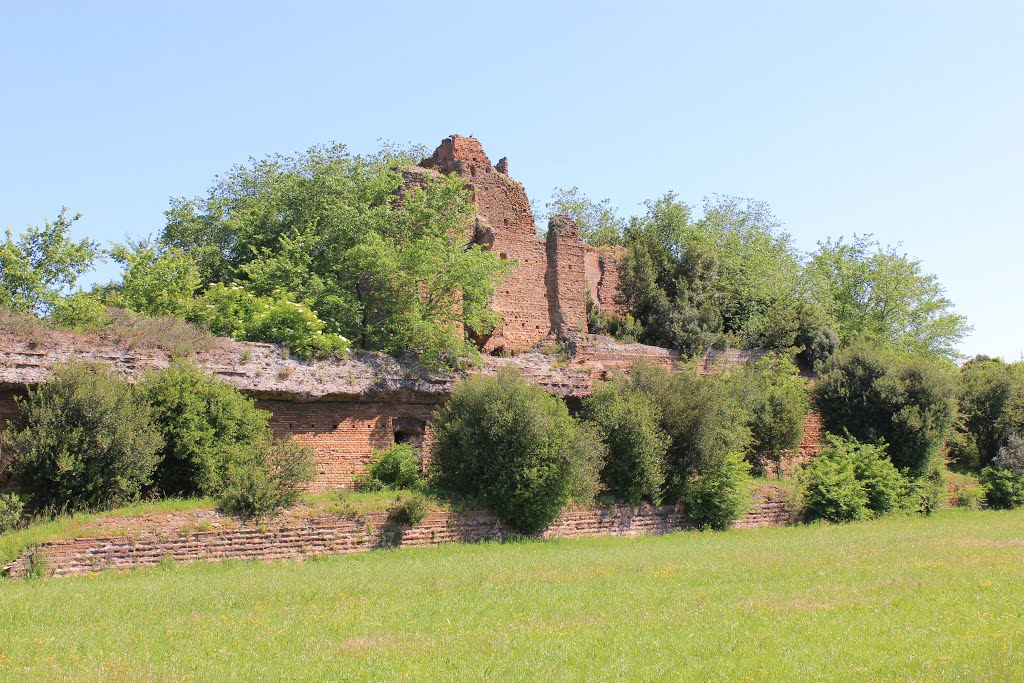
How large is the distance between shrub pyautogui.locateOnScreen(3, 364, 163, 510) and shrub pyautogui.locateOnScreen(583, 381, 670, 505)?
8.59m

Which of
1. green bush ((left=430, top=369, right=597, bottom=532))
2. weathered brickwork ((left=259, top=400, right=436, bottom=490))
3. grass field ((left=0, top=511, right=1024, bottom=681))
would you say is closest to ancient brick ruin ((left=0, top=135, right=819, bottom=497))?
weathered brickwork ((left=259, top=400, right=436, bottom=490))

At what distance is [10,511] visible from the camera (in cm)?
1388

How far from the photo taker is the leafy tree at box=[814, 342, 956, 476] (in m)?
23.9

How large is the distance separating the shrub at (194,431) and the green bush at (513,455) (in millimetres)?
3529

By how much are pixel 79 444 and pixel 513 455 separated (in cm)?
713

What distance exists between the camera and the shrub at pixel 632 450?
61.9 feet

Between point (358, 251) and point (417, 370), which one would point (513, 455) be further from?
point (358, 251)

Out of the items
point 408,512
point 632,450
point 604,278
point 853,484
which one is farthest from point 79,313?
point 853,484

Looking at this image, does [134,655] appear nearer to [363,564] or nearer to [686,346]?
[363,564]

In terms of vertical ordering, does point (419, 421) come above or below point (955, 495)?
above

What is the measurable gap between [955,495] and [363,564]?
17.2m

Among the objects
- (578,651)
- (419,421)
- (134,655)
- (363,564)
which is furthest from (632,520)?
(134,655)

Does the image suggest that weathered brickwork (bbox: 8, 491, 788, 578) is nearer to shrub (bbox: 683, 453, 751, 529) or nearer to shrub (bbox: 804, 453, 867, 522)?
shrub (bbox: 683, 453, 751, 529)

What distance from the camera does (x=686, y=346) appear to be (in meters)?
28.5
